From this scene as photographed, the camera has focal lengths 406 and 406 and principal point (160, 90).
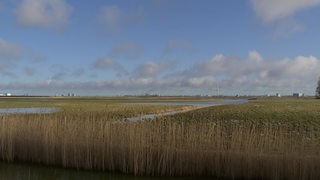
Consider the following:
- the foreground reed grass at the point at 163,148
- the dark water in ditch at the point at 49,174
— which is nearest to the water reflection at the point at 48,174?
the dark water in ditch at the point at 49,174

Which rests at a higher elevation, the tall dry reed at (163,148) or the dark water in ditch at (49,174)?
the tall dry reed at (163,148)

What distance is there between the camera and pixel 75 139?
48.4 ft

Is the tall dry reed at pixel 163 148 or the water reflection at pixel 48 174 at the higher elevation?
the tall dry reed at pixel 163 148

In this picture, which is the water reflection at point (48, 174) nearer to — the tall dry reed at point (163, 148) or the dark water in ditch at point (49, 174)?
the dark water in ditch at point (49, 174)

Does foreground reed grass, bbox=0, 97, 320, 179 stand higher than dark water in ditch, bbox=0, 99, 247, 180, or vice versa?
foreground reed grass, bbox=0, 97, 320, 179

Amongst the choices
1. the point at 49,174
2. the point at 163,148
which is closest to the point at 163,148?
the point at 163,148

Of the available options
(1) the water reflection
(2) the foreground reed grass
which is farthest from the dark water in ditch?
(2) the foreground reed grass

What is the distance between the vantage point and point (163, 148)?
43.6ft

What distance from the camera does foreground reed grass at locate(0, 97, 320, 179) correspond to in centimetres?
1230

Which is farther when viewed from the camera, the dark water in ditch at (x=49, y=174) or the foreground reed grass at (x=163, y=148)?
the dark water in ditch at (x=49, y=174)

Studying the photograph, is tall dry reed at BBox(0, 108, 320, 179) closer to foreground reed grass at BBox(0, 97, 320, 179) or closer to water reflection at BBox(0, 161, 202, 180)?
foreground reed grass at BBox(0, 97, 320, 179)

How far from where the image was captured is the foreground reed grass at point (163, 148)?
12297 mm

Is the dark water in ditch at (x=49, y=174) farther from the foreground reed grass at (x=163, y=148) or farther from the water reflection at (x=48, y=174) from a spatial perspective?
the foreground reed grass at (x=163, y=148)

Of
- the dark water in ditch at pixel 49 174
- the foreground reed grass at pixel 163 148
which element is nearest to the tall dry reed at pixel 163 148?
the foreground reed grass at pixel 163 148
